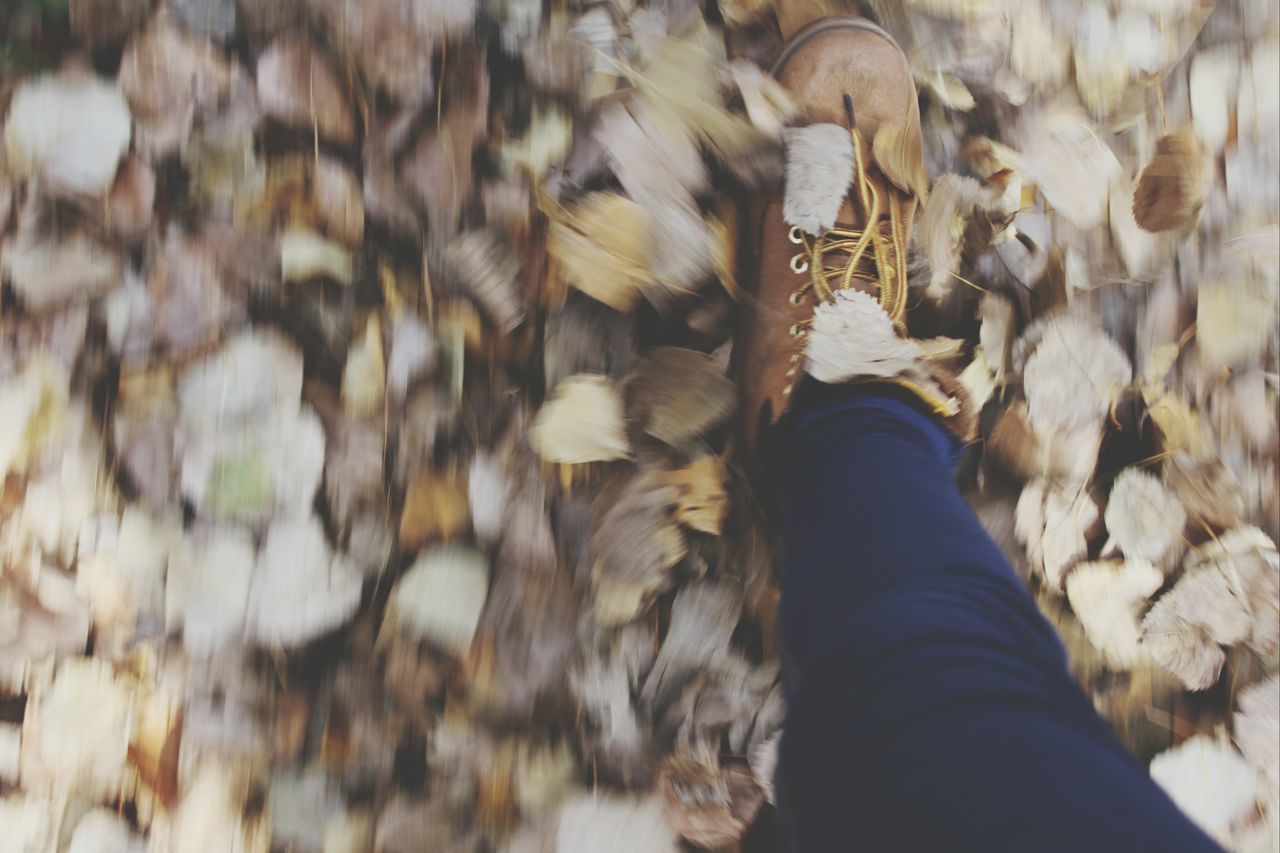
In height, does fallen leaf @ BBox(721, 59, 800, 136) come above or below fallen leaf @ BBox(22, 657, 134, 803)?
above

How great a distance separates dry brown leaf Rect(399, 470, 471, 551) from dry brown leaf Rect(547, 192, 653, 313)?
0.67ft

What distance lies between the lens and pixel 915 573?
52 cm

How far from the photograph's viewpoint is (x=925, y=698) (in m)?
0.45

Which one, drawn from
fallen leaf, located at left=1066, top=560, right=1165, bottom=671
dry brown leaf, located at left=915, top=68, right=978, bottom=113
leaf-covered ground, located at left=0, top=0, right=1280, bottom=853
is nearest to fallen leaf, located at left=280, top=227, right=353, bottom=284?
leaf-covered ground, located at left=0, top=0, right=1280, bottom=853

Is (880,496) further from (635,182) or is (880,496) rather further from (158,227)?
(158,227)

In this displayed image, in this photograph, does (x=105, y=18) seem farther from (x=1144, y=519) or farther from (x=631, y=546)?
(x=1144, y=519)

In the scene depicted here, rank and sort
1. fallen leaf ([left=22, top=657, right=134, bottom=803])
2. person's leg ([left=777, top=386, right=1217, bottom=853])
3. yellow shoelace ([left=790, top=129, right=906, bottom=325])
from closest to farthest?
1. person's leg ([left=777, top=386, right=1217, bottom=853])
2. fallen leaf ([left=22, top=657, right=134, bottom=803])
3. yellow shoelace ([left=790, top=129, right=906, bottom=325])

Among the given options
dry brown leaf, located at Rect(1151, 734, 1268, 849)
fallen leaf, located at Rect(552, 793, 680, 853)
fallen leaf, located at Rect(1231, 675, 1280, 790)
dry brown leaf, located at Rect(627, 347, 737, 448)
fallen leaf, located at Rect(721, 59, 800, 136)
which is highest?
fallen leaf, located at Rect(721, 59, 800, 136)

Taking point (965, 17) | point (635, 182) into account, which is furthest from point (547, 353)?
point (965, 17)

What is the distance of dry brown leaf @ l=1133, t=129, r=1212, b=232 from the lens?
0.78 metres

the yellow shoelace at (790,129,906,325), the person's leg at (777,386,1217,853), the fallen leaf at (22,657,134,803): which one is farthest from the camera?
the yellow shoelace at (790,129,906,325)

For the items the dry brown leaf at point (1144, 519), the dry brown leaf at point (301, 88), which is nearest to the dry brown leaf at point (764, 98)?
the dry brown leaf at point (301, 88)

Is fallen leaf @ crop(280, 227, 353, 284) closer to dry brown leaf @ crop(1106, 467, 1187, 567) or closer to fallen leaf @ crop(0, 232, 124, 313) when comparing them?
fallen leaf @ crop(0, 232, 124, 313)

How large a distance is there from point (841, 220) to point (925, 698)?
1.54 ft
